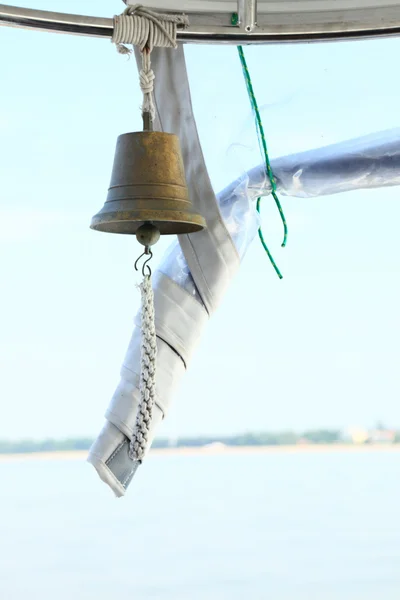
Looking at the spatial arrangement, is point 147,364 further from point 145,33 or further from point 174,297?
point 145,33

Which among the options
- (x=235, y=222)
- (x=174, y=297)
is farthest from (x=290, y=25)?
(x=174, y=297)

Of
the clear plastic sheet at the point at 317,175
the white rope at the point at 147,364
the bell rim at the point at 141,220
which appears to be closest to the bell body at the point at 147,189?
the bell rim at the point at 141,220

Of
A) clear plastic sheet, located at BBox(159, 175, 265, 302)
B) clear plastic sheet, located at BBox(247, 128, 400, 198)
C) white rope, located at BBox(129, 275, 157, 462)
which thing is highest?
clear plastic sheet, located at BBox(247, 128, 400, 198)

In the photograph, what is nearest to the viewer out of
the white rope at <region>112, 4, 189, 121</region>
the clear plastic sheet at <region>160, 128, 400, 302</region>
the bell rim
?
the bell rim

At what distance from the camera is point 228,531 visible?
13.8m

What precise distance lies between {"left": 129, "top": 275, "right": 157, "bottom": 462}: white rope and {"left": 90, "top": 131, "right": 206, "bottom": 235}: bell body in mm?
110

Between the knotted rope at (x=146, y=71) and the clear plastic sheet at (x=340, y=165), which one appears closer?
the knotted rope at (x=146, y=71)

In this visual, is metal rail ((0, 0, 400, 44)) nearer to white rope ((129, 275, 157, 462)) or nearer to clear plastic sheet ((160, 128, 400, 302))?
clear plastic sheet ((160, 128, 400, 302))

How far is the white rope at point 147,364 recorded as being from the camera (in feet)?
5.29

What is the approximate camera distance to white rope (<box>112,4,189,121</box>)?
1638 millimetres

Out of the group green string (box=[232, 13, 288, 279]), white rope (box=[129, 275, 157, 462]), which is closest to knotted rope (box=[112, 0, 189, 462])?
white rope (box=[129, 275, 157, 462])

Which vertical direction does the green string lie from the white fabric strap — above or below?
above

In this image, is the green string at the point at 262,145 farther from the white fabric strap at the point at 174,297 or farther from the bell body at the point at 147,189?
the bell body at the point at 147,189

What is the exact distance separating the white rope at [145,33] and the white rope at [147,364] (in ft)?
0.94
